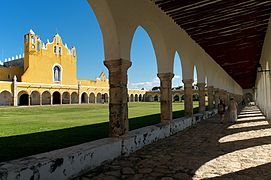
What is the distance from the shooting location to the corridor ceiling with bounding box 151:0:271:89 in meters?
5.99

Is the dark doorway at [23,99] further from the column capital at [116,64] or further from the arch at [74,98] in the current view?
the column capital at [116,64]

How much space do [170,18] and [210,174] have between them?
5066 mm

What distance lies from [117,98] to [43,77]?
117ft

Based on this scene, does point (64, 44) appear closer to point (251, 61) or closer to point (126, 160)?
point (251, 61)

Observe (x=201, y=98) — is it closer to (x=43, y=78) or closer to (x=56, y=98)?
(x=43, y=78)

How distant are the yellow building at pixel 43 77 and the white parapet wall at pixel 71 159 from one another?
30.8 meters

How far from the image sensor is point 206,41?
971cm

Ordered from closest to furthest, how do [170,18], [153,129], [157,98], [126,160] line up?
[126,160] < [153,129] < [170,18] < [157,98]

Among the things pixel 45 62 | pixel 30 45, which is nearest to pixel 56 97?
pixel 45 62

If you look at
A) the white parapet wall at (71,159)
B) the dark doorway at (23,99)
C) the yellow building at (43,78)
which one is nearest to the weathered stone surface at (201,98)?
the white parapet wall at (71,159)

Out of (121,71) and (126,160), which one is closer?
(126,160)

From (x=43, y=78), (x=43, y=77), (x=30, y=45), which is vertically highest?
(x=30, y=45)

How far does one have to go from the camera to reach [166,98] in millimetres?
6891

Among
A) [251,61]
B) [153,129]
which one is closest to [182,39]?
[153,129]
